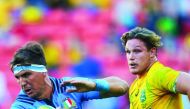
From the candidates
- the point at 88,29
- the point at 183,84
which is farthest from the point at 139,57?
the point at 88,29

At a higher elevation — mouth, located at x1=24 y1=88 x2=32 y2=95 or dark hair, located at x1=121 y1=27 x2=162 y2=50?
dark hair, located at x1=121 y1=27 x2=162 y2=50

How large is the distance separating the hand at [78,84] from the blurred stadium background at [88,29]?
5429 mm

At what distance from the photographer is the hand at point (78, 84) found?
5.04 m

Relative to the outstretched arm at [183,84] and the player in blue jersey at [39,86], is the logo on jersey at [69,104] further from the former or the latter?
the outstretched arm at [183,84]

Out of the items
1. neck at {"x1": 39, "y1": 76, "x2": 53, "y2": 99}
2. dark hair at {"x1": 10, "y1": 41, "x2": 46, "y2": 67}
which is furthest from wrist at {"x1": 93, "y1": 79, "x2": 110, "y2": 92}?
dark hair at {"x1": 10, "y1": 41, "x2": 46, "y2": 67}

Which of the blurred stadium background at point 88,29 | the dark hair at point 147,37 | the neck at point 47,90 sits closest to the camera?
the neck at point 47,90

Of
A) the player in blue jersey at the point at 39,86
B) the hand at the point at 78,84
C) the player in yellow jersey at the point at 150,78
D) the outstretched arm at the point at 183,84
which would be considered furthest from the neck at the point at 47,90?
the outstretched arm at the point at 183,84

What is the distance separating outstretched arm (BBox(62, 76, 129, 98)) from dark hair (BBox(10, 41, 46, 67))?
440mm

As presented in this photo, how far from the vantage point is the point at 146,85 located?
5.52 metres

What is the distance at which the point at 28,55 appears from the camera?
17.6 ft

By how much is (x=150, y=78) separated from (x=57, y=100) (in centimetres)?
77

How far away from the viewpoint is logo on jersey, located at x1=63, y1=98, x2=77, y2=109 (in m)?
5.48

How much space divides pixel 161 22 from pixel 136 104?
23.3 ft

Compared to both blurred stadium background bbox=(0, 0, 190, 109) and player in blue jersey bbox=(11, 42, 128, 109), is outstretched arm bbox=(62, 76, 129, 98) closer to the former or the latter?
player in blue jersey bbox=(11, 42, 128, 109)
